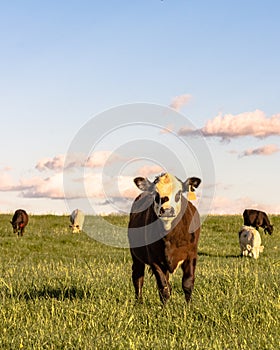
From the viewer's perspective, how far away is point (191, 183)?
9102mm

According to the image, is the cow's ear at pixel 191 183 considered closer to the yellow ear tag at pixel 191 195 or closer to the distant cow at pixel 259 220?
the yellow ear tag at pixel 191 195

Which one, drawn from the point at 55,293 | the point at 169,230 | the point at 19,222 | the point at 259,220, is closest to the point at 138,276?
the point at 55,293

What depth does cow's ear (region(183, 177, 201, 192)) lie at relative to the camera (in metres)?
9.02

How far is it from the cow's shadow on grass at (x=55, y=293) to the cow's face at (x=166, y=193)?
83.3 inches

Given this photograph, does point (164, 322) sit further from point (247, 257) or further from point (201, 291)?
point (247, 257)

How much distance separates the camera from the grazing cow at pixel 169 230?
8.62 m

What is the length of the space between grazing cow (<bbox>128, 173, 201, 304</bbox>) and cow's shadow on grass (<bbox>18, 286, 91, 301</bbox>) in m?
1.51

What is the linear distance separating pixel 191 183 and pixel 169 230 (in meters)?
0.88

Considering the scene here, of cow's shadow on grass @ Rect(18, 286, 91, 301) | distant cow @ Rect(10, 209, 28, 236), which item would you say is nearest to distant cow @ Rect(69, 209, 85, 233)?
distant cow @ Rect(10, 209, 28, 236)

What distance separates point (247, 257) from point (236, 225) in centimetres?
1087

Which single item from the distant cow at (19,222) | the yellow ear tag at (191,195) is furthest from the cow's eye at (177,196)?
the distant cow at (19,222)

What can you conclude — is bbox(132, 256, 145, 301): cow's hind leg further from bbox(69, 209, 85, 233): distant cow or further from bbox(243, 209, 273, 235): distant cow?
bbox(243, 209, 273, 235): distant cow

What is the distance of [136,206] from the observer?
1041cm

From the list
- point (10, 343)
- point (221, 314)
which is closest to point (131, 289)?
point (221, 314)
